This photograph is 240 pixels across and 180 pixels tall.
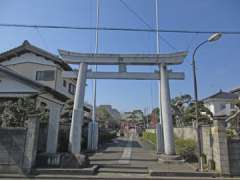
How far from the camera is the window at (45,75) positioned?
70.6ft

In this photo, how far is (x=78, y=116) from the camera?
10.8 meters

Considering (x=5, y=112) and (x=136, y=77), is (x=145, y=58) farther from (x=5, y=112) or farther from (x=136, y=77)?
(x=5, y=112)

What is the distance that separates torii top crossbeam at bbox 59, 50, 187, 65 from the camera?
11.7 metres

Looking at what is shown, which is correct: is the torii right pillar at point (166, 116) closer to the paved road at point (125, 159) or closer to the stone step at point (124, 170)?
the paved road at point (125, 159)

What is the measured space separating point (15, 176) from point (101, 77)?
21.1 feet

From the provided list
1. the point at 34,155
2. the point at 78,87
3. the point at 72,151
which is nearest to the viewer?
the point at 34,155

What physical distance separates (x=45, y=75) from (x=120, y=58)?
12.7m

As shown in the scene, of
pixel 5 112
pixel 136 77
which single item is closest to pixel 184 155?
pixel 136 77

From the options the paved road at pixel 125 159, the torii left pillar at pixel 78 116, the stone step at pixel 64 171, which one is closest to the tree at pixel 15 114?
the torii left pillar at pixel 78 116

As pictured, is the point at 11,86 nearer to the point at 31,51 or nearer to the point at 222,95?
the point at 31,51

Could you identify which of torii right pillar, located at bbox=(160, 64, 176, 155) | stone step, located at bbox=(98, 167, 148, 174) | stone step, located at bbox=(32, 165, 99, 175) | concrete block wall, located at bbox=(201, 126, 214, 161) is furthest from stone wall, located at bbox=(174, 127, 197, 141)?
stone step, located at bbox=(32, 165, 99, 175)

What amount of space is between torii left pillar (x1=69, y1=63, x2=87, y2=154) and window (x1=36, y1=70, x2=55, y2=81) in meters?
11.0

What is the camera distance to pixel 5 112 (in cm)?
1096

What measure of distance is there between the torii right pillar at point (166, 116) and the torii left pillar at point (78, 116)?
15.0 ft
